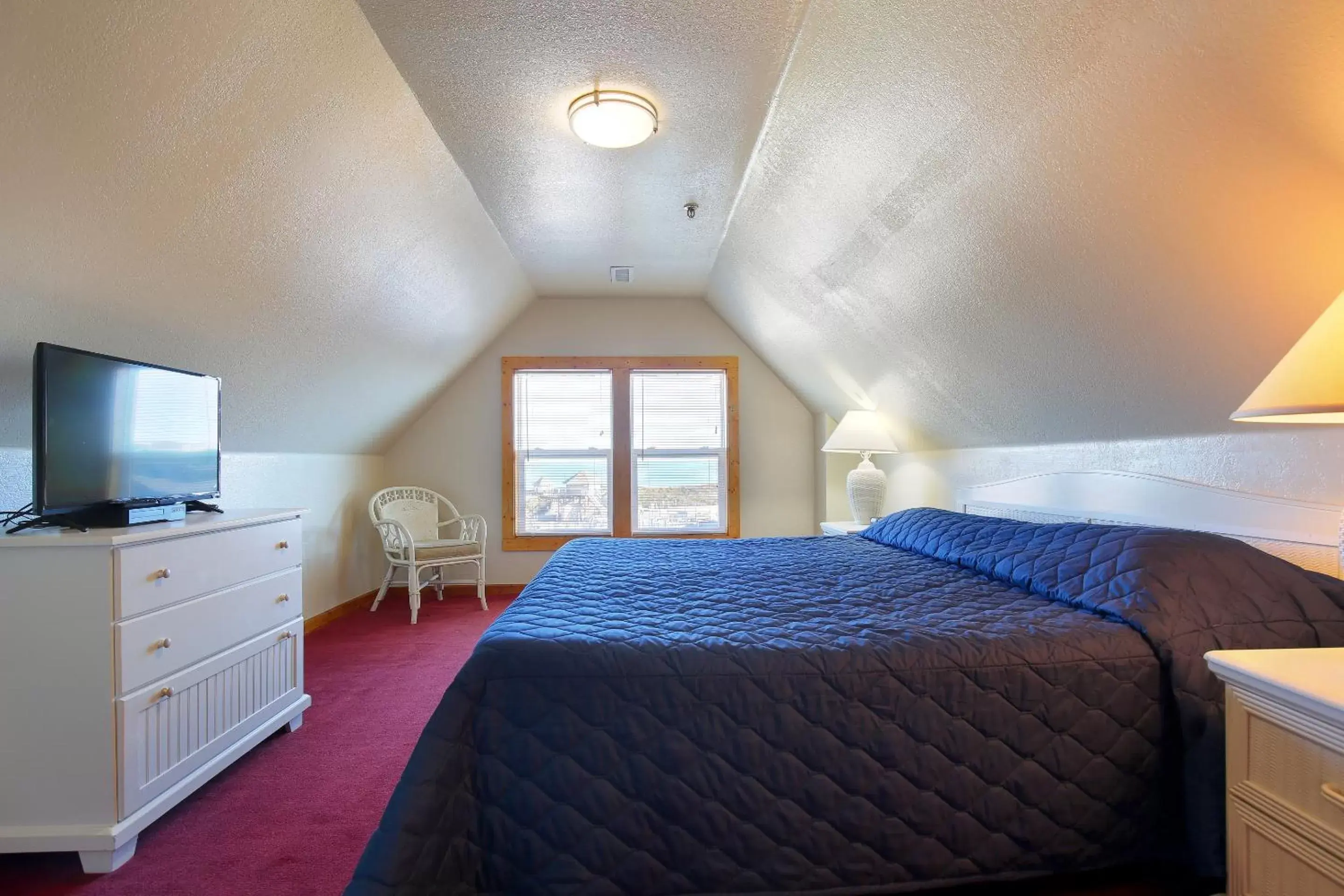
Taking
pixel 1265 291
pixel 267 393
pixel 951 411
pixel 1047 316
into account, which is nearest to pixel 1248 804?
pixel 1265 291

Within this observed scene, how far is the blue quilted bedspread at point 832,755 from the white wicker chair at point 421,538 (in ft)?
9.58

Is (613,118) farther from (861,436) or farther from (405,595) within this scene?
(405,595)

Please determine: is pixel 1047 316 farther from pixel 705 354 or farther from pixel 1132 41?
pixel 705 354

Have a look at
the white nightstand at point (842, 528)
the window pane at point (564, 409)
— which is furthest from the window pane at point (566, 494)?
the white nightstand at point (842, 528)

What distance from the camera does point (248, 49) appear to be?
1661mm

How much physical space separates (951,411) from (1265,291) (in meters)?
1.61

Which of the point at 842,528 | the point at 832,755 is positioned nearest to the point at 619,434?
the point at 842,528

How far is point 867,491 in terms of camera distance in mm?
3863

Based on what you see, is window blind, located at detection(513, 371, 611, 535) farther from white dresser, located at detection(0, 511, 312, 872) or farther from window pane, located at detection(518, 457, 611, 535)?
white dresser, located at detection(0, 511, 312, 872)

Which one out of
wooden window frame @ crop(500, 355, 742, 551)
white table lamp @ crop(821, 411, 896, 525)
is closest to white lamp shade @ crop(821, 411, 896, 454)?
white table lamp @ crop(821, 411, 896, 525)

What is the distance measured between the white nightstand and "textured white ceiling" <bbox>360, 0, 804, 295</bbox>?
1.92m

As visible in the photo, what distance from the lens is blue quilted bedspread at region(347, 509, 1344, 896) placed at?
4.21 feet

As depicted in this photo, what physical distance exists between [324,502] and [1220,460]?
174 inches

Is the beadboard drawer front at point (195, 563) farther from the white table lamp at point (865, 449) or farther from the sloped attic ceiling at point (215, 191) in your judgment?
the white table lamp at point (865, 449)
